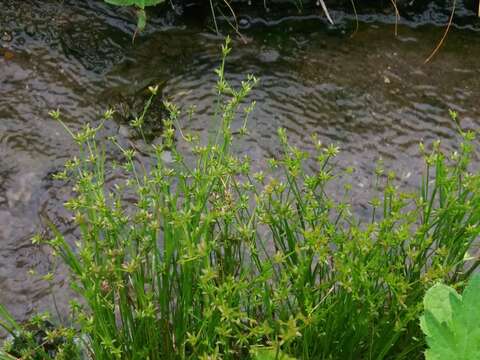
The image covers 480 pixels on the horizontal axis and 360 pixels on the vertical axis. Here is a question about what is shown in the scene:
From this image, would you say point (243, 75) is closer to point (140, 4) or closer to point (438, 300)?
point (140, 4)

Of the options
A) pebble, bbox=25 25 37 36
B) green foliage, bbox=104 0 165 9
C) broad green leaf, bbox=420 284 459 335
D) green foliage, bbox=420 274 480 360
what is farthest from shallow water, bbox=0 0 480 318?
green foliage, bbox=420 274 480 360

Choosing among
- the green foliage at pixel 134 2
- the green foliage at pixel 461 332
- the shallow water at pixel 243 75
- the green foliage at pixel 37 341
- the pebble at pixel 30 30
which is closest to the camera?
the green foliage at pixel 461 332

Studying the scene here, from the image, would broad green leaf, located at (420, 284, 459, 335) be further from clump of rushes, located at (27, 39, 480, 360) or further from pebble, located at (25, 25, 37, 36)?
pebble, located at (25, 25, 37, 36)

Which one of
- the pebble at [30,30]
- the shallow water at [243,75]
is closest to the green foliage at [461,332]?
the shallow water at [243,75]

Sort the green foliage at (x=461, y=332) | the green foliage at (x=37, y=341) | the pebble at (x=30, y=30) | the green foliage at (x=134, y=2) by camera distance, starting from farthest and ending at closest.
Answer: the pebble at (x=30, y=30) → the green foliage at (x=134, y=2) → the green foliage at (x=37, y=341) → the green foliage at (x=461, y=332)

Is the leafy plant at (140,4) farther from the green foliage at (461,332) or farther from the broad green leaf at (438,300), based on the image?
the green foliage at (461,332)

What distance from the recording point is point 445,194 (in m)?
1.60

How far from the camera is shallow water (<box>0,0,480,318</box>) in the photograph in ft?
8.06

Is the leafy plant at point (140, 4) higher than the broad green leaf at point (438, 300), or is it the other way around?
the leafy plant at point (140, 4)

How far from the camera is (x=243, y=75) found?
9.23 ft

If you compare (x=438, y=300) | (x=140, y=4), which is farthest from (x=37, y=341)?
(x=140, y=4)

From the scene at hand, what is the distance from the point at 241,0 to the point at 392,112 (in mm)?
891

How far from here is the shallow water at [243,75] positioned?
2.46m

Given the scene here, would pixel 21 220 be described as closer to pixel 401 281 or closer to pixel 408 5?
pixel 401 281
